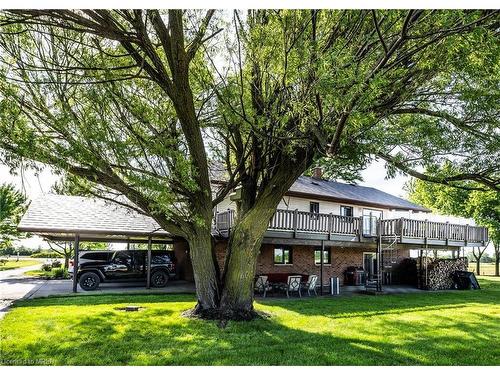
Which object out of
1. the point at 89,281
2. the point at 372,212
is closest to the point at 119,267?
the point at 89,281

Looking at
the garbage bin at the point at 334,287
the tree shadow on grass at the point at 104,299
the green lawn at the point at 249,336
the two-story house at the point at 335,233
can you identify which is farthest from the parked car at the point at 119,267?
the garbage bin at the point at 334,287

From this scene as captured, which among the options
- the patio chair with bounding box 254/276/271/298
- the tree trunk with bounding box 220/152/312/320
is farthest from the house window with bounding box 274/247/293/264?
the tree trunk with bounding box 220/152/312/320

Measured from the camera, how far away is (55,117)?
824 cm

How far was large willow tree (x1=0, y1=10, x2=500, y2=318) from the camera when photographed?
6.58 m

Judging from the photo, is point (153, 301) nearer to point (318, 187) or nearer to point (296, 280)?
point (296, 280)

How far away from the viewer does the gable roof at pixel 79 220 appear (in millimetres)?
13922

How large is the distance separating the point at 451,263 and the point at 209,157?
1602cm

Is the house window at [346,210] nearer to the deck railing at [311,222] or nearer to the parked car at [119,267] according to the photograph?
the deck railing at [311,222]

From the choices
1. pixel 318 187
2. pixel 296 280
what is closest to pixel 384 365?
pixel 296 280

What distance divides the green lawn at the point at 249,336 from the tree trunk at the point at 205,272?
0.57 metres

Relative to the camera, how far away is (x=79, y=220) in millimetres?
15062

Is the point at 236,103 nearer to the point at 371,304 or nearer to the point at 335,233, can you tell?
the point at 371,304

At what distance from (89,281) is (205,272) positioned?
7.93m

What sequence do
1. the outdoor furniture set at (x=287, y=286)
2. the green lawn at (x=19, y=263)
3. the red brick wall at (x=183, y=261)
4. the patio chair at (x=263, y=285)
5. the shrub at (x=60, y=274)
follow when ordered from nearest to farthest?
the patio chair at (x=263, y=285) → the outdoor furniture set at (x=287, y=286) → the red brick wall at (x=183, y=261) → the shrub at (x=60, y=274) → the green lawn at (x=19, y=263)
